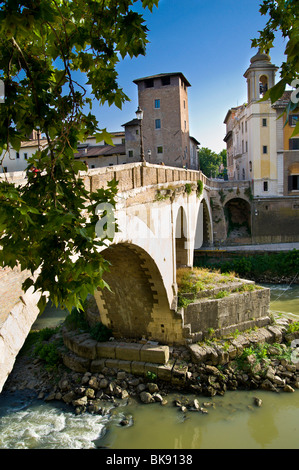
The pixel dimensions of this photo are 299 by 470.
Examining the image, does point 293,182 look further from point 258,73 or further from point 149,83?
point 149,83

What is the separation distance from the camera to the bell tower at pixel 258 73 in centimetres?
2875

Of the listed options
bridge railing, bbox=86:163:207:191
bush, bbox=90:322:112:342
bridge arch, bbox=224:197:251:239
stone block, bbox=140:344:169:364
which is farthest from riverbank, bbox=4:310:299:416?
bridge arch, bbox=224:197:251:239

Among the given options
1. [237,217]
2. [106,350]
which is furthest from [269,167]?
[106,350]

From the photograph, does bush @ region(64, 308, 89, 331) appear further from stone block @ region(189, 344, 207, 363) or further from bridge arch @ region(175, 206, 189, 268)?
bridge arch @ region(175, 206, 189, 268)

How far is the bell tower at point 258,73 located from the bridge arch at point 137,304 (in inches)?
865

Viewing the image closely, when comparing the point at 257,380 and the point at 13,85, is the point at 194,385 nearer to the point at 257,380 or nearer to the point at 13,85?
the point at 257,380

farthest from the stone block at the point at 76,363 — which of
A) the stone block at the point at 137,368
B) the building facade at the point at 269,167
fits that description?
the building facade at the point at 269,167

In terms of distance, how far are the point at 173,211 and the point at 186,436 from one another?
6231mm

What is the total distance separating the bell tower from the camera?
28.8 m

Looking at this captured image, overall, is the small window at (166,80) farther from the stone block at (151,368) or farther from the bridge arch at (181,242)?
the stone block at (151,368)

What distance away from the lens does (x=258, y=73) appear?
28859 millimetres

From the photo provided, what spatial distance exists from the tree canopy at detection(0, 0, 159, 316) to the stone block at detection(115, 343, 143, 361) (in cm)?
884
